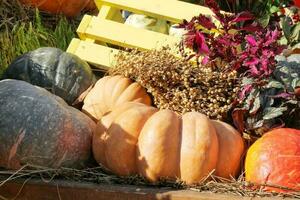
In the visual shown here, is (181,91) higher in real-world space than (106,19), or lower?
lower

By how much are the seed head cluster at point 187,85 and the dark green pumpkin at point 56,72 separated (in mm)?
→ 397

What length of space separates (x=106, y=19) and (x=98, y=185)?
129 cm

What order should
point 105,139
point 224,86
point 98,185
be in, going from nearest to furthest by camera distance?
point 98,185, point 105,139, point 224,86

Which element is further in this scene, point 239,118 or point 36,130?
point 239,118

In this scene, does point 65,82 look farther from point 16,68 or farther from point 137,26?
point 137,26

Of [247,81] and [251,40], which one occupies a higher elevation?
[251,40]

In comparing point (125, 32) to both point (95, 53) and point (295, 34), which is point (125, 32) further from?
point (295, 34)

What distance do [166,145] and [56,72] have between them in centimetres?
92

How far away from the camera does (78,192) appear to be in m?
1.96

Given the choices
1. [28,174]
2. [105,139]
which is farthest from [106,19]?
[28,174]

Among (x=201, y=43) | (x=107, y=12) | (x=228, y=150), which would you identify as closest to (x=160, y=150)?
(x=228, y=150)

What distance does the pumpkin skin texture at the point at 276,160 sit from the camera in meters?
2.00

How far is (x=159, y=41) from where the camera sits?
2838mm

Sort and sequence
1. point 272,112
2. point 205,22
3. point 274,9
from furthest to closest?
point 274,9, point 205,22, point 272,112
